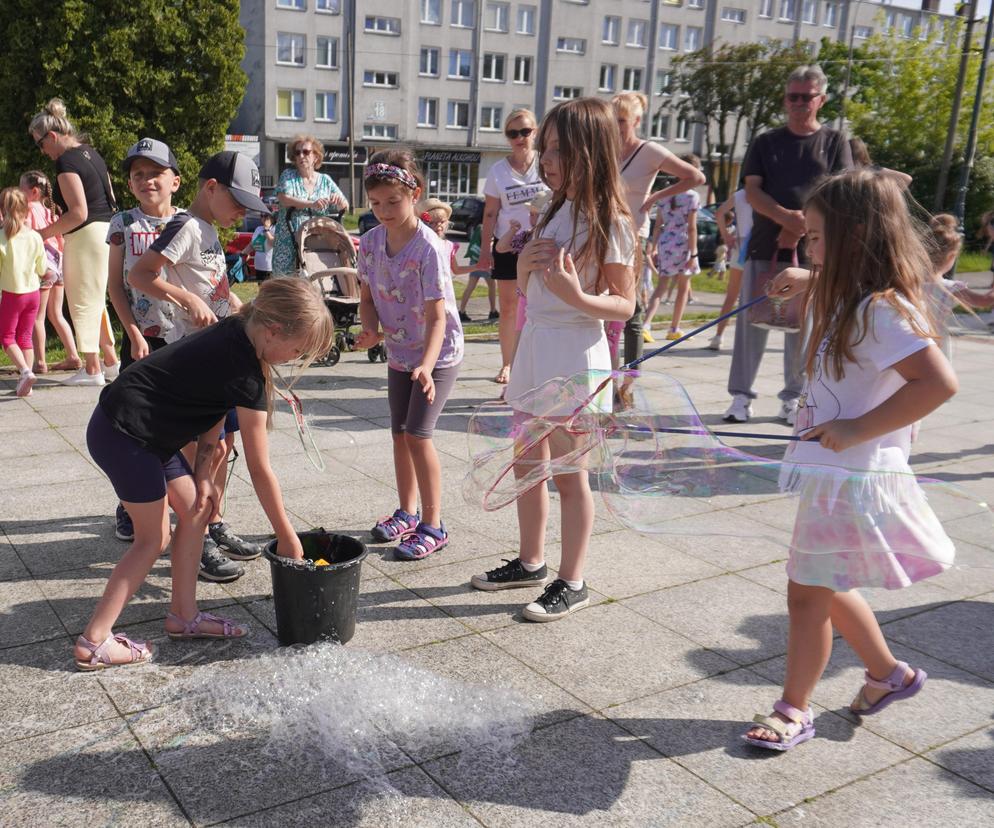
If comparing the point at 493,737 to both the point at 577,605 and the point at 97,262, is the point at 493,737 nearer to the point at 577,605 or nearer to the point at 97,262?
the point at 577,605

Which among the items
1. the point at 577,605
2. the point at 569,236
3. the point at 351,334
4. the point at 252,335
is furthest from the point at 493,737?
the point at 351,334

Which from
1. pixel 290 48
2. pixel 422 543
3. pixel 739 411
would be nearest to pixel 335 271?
pixel 739 411

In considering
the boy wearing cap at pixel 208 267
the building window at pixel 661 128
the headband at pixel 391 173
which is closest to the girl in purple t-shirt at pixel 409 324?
the headband at pixel 391 173

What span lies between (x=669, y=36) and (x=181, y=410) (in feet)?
198

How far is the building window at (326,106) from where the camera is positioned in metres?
50.1

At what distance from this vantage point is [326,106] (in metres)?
50.4

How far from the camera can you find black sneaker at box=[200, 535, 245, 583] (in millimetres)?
4090

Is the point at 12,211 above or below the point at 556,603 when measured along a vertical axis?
above

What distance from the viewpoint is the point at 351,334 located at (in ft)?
32.2

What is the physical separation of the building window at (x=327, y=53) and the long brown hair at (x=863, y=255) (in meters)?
50.8

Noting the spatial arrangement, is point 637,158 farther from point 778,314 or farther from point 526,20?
point 526,20

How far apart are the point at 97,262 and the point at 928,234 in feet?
21.6

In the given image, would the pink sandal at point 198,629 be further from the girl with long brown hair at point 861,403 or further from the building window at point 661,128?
the building window at point 661,128

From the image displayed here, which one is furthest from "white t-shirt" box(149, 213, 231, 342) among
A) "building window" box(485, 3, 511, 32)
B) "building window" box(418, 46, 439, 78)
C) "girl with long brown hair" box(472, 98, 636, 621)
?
"building window" box(485, 3, 511, 32)
